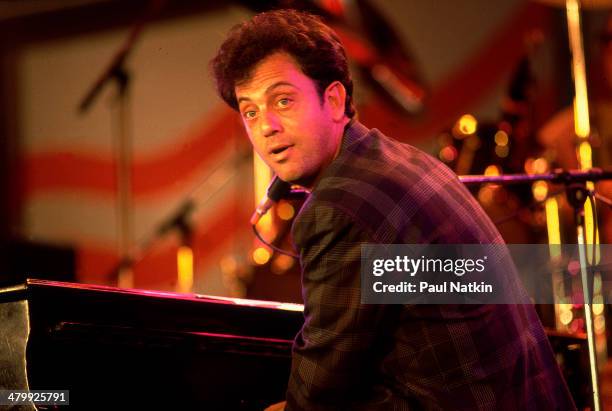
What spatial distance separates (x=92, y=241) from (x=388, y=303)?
4703mm

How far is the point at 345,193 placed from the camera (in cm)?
170

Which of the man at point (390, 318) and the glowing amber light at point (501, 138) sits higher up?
the glowing amber light at point (501, 138)

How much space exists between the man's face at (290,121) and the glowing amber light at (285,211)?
301cm

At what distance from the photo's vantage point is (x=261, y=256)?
5199 millimetres

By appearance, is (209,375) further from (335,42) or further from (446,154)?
(446,154)

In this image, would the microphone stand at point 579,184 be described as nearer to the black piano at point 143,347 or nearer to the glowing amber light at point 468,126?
the black piano at point 143,347

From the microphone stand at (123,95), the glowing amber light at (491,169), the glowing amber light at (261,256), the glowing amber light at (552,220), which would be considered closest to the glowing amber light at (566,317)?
the glowing amber light at (552,220)

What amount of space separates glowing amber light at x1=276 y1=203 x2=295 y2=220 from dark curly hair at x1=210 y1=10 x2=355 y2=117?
114 inches

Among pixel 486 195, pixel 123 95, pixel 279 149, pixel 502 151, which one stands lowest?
pixel 279 149

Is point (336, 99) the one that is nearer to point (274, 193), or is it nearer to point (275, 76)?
point (275, 76)

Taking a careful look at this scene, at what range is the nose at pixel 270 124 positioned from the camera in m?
1.92

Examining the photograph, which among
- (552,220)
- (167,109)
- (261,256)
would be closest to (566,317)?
(552,220)

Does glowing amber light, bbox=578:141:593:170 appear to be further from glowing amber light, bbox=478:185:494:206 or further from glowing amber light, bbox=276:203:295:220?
glowing amber light, bbox=276:203:295:220

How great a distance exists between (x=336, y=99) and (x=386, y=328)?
63 centimetres
